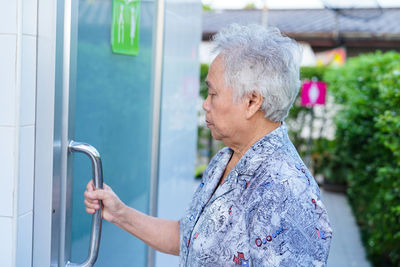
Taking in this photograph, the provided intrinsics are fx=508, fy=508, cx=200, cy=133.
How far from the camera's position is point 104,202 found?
68.9 inches

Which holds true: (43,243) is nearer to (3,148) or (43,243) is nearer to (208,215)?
(3,148)

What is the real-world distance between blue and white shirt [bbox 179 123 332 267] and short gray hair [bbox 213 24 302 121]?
136 millimetres

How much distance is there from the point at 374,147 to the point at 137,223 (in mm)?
3900

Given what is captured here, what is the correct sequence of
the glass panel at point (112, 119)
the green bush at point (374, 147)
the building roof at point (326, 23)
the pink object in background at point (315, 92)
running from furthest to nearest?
the building roof at point (326, 23), the pink object in background at point (315, 92), the green bush at point (374, 147), the glass panel at point (112, 119)

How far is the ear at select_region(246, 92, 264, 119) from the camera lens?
5.44ft

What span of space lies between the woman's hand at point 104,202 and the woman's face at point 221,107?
425 millimetres

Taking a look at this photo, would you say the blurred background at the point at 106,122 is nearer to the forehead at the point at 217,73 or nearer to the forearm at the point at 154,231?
the forehead at the point at 217,73

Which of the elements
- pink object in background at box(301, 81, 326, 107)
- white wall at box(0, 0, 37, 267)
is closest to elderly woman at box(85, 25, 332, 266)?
white wall at box(0, 0, 37, 267)

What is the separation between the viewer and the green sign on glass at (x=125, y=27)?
6.98ft

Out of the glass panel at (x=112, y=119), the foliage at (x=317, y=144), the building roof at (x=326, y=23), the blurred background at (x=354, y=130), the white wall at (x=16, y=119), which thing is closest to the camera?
the white wall at (x=16, y=119)

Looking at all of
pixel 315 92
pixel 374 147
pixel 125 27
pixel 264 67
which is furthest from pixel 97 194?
pixel 315 92

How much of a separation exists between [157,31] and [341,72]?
5.84m

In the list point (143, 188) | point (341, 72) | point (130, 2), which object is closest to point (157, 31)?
point (130, 2)

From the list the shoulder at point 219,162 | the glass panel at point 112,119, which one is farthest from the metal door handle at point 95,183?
the shoulder at point 219,162
